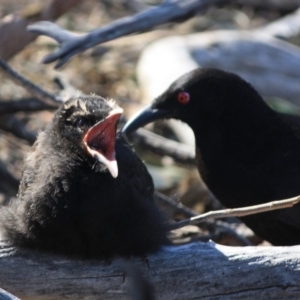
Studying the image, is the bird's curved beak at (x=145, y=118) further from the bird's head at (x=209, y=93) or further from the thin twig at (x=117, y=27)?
the thin twig at (x=117, y=27)

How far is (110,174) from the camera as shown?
3781 millimetres

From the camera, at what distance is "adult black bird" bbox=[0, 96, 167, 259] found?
3.71 metres

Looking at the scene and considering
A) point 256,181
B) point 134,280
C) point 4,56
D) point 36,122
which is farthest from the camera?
point 36,122

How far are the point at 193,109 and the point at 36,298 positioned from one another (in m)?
1.91

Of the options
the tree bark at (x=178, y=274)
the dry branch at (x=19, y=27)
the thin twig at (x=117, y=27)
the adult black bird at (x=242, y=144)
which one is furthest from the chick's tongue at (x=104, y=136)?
the dry branch at (x=19, y=27)

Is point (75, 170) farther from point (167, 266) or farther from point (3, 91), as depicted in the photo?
point (3, 91)

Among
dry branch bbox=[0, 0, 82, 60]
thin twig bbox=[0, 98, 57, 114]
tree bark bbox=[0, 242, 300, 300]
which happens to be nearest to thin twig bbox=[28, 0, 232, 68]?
dry branch bbox=[0, 0, 82, 60]

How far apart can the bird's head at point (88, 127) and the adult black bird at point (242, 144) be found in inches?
46.1

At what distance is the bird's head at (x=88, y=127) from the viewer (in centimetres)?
387

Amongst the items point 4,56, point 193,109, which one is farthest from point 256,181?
point 4,56

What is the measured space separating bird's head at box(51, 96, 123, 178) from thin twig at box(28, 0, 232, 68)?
131 cm

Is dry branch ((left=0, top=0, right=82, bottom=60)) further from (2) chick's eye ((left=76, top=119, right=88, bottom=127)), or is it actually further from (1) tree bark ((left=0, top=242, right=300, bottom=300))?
(1) tree bark ((left=0, top=242, right=300, bottom=300))

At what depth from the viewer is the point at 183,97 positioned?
5.17 m

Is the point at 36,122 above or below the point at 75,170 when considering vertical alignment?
below
